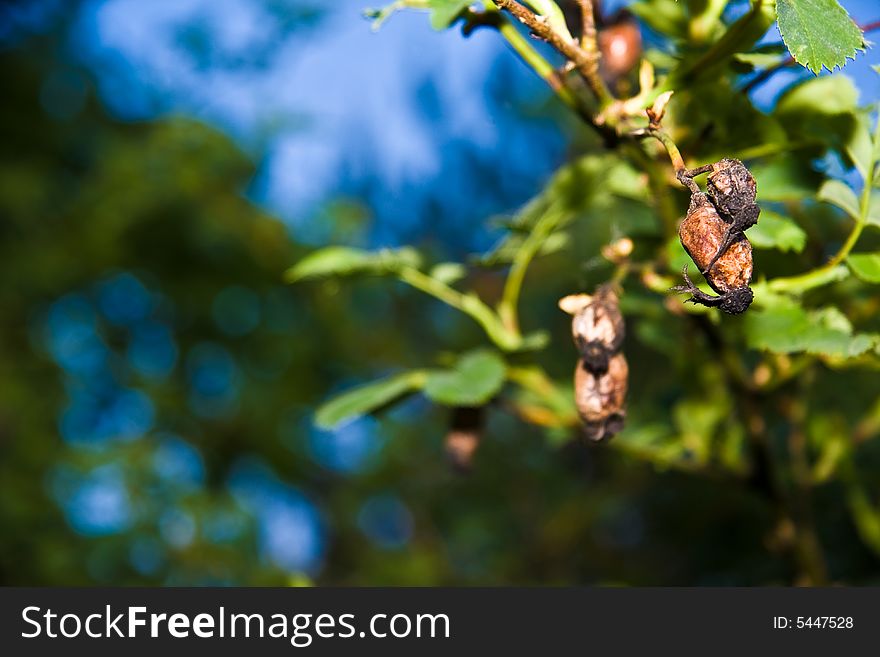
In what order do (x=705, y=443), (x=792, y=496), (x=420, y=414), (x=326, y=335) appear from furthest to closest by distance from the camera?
(x=326, y=335)
(x=420, y=414)
(x=792, y=496)
(x=705, y=443)

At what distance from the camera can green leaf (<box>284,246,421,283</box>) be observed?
35cm

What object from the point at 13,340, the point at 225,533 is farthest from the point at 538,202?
the point at 13,340

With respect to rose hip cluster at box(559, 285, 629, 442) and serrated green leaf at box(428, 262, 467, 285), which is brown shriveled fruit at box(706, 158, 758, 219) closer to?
rose hip cluster at box(559, 285, 629, 442)

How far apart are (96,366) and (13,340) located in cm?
16

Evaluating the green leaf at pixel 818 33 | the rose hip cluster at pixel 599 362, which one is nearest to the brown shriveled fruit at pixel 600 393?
the rose hip cluster at pixel 599 362

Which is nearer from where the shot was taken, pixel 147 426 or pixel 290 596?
pixel 290 596

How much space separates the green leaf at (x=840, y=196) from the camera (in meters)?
0.27

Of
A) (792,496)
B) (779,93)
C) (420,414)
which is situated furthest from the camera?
(420,414)

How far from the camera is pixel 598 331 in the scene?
10.6 inches

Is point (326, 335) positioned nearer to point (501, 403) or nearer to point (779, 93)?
point (501, 403)

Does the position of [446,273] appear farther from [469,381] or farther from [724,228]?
[724,228]

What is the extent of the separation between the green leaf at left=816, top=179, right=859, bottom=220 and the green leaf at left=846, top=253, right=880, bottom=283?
1 centimetres

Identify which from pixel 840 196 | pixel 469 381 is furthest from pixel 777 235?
pixel 469 381

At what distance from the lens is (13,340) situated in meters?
1.65
